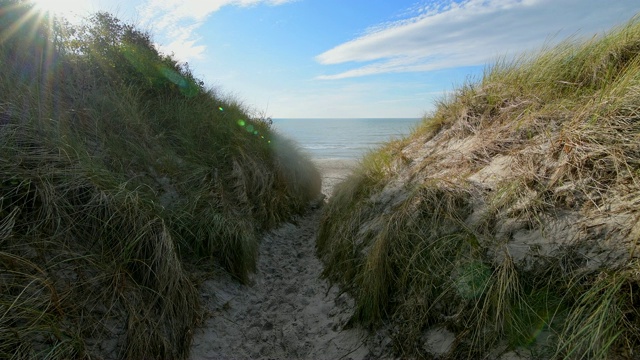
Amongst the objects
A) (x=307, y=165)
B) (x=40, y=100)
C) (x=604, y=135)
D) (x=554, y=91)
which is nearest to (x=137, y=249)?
(x=40, y=100)

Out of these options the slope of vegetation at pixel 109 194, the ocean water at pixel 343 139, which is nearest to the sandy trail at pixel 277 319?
the slope of vegetation at pixel 109 194

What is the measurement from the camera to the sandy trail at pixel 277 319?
351 cm

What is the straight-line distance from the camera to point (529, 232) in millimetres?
2857

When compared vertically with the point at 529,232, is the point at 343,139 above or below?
below

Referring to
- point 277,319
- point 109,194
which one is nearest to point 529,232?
point 277,319

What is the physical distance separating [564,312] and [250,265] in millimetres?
3653

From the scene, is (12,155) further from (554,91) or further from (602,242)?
(554,91)

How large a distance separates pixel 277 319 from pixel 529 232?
9.32ft

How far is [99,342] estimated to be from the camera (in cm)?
273

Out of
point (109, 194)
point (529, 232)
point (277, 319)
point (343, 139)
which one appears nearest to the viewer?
point (529, 232)

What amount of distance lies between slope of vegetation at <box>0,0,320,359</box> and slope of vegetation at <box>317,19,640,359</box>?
1867 millimetres

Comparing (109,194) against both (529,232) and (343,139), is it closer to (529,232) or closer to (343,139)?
(529,232)

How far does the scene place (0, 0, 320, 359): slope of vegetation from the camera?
2.69m

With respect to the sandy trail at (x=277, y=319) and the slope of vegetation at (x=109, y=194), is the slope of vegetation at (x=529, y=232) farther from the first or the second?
the slope of vegetation at (x=109, y=194)
